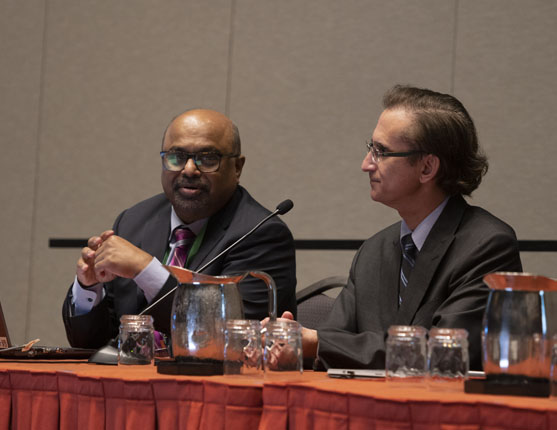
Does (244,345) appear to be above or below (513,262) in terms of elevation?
below

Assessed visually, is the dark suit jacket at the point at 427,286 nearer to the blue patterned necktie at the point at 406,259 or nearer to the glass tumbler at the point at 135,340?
the blue patterned necktie at the point at 406,259

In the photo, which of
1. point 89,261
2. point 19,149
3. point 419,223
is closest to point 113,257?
point 89,261

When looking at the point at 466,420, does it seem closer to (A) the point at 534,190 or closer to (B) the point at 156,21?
(A) the point at 534,190

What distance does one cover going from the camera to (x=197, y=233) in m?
3.02

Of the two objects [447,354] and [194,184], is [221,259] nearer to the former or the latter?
[194,184]

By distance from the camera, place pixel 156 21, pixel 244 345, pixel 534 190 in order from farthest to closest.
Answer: pixel 156 21 → pixel 534 190 → pixel 244 345

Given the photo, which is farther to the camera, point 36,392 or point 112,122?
point 112,122

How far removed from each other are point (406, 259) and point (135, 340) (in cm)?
82

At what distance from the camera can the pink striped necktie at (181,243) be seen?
292cm

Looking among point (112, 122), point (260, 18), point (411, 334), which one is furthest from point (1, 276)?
point (411, 334)

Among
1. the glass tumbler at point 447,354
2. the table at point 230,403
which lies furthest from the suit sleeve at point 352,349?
the glass tumbler at point 447,354

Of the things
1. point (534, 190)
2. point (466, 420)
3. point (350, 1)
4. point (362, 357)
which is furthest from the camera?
point (350, 1)

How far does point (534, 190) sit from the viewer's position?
371 cm

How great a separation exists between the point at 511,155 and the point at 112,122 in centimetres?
230
